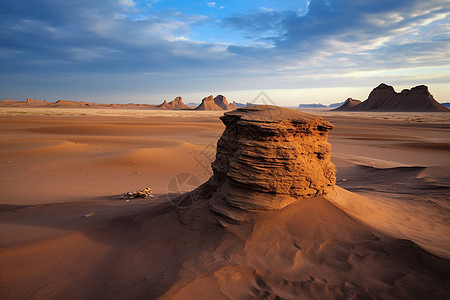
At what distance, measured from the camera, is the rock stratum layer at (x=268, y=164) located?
5.29m

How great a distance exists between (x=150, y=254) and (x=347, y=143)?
26569 millimetres

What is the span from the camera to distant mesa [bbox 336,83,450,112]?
110 metres

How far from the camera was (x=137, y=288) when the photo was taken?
3.93 meters

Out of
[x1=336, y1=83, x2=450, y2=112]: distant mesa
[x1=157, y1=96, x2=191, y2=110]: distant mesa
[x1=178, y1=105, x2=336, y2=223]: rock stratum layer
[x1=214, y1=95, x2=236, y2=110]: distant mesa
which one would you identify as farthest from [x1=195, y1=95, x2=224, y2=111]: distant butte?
[x1=178, y1=105, x2=336, y2=223]: rock stratum layer

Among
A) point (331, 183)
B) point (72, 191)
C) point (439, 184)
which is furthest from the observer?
point (72, 191)

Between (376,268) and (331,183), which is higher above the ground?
(331,183)

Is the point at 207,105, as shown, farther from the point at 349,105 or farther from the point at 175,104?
the point at 349,105

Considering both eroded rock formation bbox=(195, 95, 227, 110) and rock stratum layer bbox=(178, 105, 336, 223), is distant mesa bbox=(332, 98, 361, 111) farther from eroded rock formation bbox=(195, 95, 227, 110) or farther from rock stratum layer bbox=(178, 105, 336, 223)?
rock stratum layer bbox=(178, 105, 336, 223)

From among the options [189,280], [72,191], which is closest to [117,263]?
[189,280]

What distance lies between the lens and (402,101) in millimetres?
116688

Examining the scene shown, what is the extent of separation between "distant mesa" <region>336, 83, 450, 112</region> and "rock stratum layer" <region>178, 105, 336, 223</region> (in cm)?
13125

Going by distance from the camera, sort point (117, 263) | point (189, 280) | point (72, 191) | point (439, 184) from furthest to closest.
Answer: point (72, 191) → point (439, 184) → point (117, 263) → point (189, 280)

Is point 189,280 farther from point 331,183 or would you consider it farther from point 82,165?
point 82,165

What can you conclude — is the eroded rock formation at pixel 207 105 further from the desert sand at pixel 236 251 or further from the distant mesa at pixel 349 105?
the desert sand at pixel 236 251
